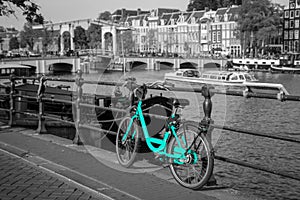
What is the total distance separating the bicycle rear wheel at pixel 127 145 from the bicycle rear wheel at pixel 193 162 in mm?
739

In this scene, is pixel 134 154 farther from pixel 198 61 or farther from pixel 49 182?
pixel 198 61

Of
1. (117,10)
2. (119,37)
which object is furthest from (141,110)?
(117,10)

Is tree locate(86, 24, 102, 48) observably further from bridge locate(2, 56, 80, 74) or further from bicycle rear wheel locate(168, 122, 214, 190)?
bicycle rear wheel locate(168, 122, 214, 190)

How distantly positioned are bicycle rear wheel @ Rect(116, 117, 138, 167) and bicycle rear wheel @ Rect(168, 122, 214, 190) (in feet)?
2.42

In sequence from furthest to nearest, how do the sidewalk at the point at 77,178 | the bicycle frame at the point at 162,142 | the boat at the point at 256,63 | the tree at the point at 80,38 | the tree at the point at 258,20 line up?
the tree at the point at 80,38 → the tree at the point at 258,20 → the boat at the point at 256,63 → the bicycle frame at the point at 162,142 → the sidewalk at the point at 77,178

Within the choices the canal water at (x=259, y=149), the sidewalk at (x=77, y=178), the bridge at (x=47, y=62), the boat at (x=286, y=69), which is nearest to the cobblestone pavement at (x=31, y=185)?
the sidewalk at (x=77, y=178)

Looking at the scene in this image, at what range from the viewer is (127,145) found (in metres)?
5.99

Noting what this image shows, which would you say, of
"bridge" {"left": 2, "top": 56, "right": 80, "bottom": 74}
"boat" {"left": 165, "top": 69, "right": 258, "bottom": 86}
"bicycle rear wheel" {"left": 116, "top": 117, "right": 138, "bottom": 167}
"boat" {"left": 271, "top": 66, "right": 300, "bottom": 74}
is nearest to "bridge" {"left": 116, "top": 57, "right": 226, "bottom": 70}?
"bridge" {"left": 2, "top": 56, "right": 80, "bottom": 74}

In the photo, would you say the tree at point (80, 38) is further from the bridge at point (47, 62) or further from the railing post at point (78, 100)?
the railing post at point (78, 100)

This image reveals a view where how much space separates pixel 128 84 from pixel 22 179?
175 cm

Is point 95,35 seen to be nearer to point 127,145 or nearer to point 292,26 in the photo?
point 292,26

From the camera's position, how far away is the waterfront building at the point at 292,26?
7838cm

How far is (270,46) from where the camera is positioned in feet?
283

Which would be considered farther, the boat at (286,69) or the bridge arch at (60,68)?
the bridge arch at (60,68)
